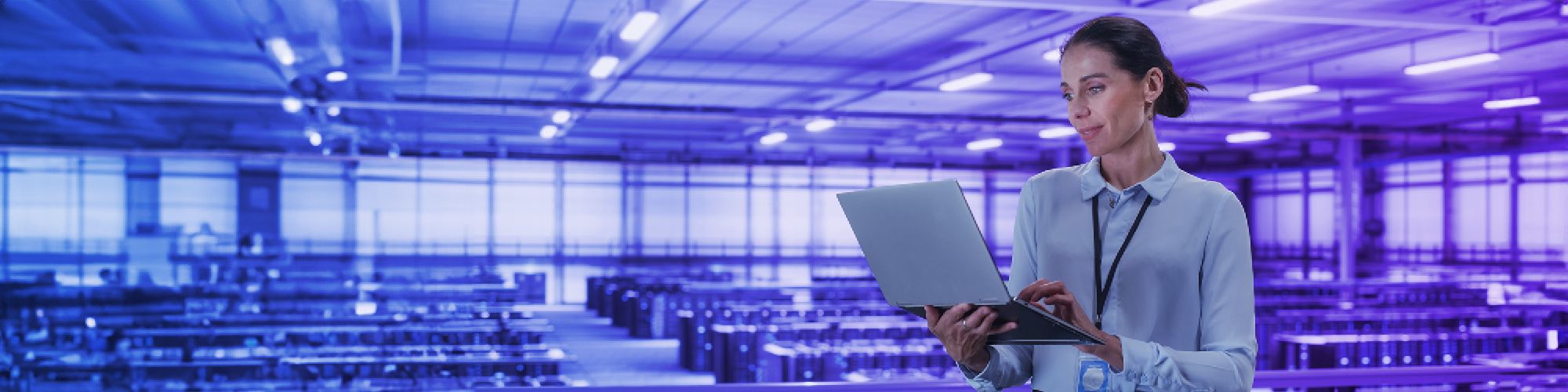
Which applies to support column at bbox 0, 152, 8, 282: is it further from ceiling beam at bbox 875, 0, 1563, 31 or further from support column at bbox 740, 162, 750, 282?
ceiling beam at bbox 875, 0, 1563, 31

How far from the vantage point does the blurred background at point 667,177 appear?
8.24 meters

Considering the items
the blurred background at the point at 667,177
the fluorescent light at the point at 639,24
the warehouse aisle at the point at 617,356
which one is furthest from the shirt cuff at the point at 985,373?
the warehouse aisle at the point at 617,356

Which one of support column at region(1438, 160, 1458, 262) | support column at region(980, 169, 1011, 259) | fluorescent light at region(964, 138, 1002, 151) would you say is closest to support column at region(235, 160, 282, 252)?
fluorescent light at region(964, 138, 1002, 151)

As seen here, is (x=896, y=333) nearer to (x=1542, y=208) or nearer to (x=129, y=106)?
(x=129, y=106)

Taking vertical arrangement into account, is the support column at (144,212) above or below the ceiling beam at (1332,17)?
below

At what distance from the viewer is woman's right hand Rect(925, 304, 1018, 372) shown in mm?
1126

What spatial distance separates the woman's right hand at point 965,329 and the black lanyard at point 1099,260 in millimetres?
124

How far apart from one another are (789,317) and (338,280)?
7.07m

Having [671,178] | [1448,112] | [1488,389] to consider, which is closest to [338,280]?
[671,178]

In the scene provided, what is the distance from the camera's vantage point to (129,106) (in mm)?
17391

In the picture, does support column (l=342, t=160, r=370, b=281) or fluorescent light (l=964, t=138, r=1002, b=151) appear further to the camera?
support column (l=342, t=160, r=370, b=281)

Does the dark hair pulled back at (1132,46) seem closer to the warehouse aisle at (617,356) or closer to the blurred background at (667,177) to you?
the blurred background at (667,177)

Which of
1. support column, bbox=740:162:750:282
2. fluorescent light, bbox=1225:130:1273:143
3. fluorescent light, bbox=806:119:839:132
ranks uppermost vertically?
fluorescent light, bbox=806:119:839:132

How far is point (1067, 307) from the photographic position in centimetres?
116
